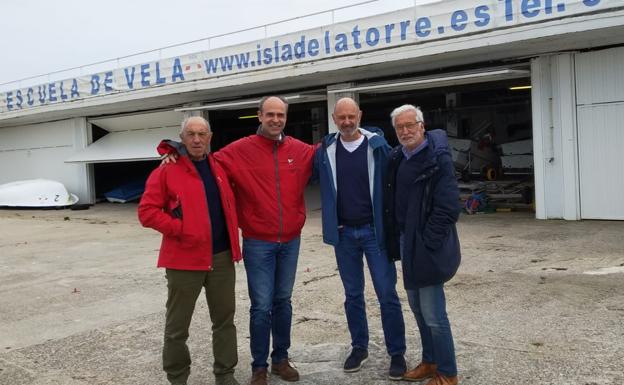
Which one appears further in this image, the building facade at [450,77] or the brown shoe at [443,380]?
the building facade at [450,77]

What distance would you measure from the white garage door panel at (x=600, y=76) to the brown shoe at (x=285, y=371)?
32.5 feet

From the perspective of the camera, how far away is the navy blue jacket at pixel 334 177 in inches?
153

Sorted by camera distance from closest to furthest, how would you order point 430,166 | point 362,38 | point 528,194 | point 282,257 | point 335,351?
point 430,166
point 282,257
point 335,351
point 362,38
point 528,194

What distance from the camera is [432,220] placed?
136 inches

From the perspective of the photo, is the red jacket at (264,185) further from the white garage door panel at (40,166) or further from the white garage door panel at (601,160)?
the white garage door panel at (40,166)

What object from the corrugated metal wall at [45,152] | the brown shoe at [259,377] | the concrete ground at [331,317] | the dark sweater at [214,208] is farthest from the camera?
the corrugated metal wall at [45,152]

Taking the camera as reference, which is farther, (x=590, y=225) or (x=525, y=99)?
(x=525, y=99)

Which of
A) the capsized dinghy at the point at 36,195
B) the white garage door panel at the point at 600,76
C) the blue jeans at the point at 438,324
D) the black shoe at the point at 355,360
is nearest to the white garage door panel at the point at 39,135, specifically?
the capsized dinghy at the point at 36,195

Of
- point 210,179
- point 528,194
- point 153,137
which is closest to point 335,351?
point 210,179

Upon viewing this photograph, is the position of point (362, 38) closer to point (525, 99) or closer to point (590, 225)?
point (590, 225)

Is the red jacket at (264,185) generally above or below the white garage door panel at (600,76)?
below

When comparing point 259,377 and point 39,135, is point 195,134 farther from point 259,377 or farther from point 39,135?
point 39,135

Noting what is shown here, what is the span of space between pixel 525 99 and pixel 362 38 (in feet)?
35.0

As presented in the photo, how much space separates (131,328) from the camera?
532 cm
